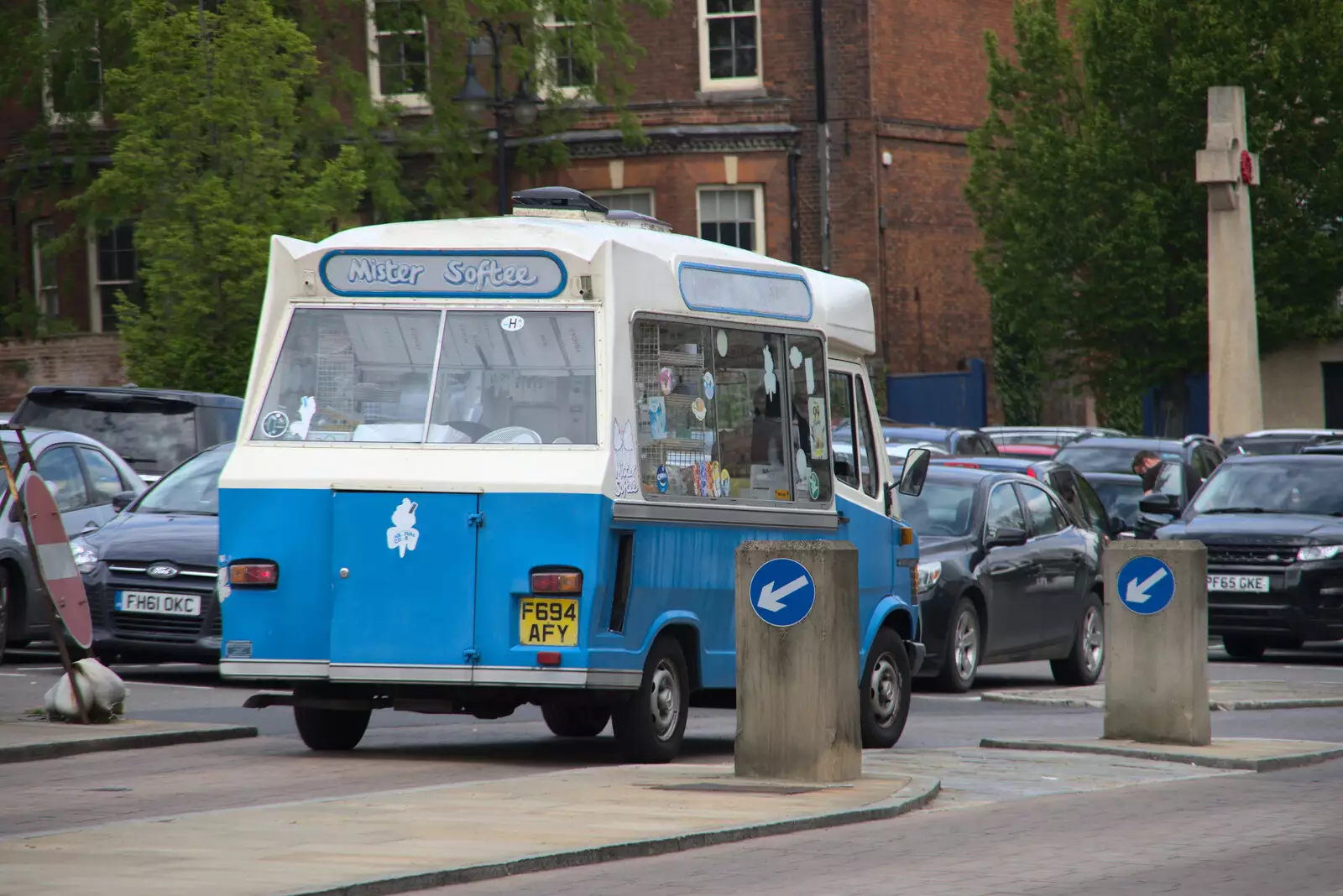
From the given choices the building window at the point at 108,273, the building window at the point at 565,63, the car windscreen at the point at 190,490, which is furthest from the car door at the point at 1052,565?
the building window at the point at 108,273

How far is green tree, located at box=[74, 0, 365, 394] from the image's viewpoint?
28500 millimetres

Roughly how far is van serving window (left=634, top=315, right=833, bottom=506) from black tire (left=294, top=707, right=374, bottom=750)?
2.21 m

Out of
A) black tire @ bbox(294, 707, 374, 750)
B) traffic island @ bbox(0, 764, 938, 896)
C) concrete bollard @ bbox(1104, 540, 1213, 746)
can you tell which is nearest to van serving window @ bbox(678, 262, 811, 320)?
concrete bollard @ bbox(1104, 540, 1213, 746)

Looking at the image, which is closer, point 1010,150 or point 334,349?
point 334,349

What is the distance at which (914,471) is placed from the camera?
45.1ft

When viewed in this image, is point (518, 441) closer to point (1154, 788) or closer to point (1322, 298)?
point (1154, 788)

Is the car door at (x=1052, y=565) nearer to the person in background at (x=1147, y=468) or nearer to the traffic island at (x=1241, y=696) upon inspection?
the traffic island at (x=1241, y=696)

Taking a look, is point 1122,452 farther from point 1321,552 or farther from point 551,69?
point 551,69

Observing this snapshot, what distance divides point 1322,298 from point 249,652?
32.8 metres

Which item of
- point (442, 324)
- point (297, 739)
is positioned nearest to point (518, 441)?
point (442, 324)

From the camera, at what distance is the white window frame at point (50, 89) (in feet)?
121

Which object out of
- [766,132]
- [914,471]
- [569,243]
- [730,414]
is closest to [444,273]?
[569,243]

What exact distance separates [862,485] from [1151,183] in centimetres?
2778

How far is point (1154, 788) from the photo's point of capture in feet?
38.2
